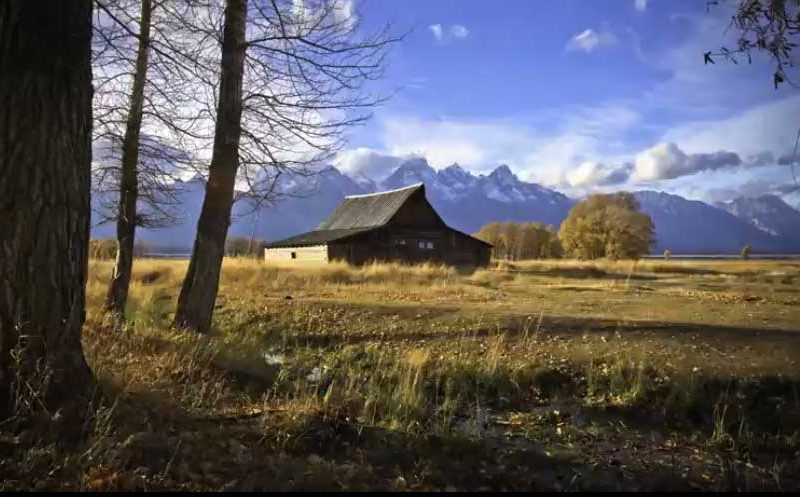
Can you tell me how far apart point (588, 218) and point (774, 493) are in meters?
72.8

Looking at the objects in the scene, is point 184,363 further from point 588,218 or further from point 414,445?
point 588,218

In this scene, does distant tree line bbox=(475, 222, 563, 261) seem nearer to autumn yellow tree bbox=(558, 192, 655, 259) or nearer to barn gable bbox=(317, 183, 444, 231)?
autumn yellow tree bbox=(558, 192, 655, 259)

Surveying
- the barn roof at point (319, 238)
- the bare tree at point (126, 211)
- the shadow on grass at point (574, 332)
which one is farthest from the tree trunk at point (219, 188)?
the barn roof at point (319, 238)

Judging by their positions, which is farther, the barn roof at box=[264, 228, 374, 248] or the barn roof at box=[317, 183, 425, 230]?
the barn roof at box=[317, 183, 425, 230]

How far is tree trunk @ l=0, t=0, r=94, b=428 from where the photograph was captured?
4.62m

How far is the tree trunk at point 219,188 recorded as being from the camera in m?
9.66

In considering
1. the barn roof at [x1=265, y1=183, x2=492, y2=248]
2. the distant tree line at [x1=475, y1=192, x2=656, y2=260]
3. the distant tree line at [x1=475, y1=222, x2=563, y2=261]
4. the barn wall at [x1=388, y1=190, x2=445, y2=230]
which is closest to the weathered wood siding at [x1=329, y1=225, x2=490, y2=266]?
the barn wall at [x1=388, y1=190, x2=445, y2=230]

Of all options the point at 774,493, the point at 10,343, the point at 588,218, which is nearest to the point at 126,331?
the point at 10,343

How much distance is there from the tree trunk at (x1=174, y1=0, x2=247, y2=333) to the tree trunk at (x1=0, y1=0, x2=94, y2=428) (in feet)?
15.8

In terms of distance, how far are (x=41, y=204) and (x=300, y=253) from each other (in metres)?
43.2

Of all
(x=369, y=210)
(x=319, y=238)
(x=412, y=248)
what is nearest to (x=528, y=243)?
(x=369, y=210)

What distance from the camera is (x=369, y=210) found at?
156ft

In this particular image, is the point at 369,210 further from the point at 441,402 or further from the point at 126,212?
the point at 441,402

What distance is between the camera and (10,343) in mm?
4672
